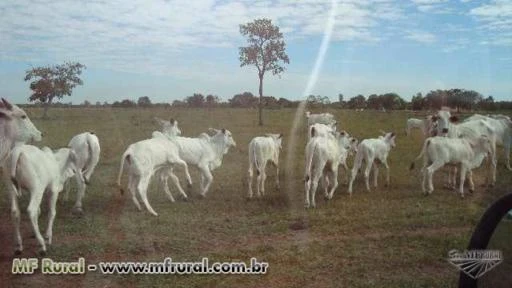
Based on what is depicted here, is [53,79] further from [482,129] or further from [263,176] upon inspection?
[482,129]

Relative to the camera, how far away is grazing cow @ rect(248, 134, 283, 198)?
17.4 ft

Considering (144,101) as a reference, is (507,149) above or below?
below

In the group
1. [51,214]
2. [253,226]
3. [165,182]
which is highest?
[165,182]

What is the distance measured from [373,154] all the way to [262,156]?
4.35 feet

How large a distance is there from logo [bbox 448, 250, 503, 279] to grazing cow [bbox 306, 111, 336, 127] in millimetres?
1669

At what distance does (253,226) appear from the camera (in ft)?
14.9

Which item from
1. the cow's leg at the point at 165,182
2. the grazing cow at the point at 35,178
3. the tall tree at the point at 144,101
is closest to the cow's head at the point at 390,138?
the cow's leg at the point at 165,182

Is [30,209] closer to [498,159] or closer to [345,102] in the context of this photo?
[345,102]

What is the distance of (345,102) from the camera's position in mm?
4574

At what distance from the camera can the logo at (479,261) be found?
3428 mm

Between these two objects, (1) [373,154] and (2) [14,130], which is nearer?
(2) [14,130]

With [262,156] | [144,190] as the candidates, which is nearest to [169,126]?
[144,190]

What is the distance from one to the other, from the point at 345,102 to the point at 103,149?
6.95 feet

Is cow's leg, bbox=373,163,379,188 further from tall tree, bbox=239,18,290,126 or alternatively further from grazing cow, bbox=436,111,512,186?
tall tree, bbox=239,18,290,126
